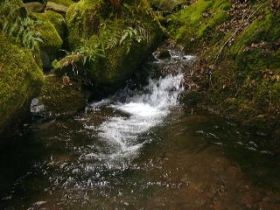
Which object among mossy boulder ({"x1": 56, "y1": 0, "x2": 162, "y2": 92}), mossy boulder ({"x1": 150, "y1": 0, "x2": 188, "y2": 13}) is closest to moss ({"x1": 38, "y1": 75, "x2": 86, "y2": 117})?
mossy boulder ({"x1": 56, "y1": 0, "x2": 162, "y2": 92})

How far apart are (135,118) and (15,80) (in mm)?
3186

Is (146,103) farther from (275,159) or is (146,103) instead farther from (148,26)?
(275,159)

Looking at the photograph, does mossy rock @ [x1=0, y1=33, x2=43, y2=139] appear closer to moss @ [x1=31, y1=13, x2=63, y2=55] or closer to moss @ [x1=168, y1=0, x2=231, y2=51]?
moss @ [x1=31, y1=13, x2=63, y2=55]

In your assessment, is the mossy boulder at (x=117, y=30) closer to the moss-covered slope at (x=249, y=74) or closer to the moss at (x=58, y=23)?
the moss at (x=58, y=23)

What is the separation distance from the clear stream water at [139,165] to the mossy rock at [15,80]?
837mm

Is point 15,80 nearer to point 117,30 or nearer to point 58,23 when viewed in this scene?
point 117,30

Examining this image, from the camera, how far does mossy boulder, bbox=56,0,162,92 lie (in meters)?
7.99

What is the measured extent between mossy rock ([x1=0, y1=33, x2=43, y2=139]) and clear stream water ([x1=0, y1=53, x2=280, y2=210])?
0.84m

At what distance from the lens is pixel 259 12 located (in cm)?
755

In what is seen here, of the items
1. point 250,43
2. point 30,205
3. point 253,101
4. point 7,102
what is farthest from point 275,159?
point 7,102

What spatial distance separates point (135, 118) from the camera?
7336mm

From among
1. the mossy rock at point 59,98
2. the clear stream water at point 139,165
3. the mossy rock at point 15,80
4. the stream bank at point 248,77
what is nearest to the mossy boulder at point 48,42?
the mossy rock at point 59,98

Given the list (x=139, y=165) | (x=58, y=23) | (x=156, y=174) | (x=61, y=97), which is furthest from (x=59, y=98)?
(x=156, y=174)

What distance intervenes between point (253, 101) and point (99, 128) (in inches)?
119
